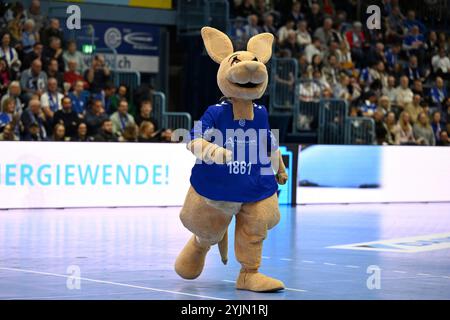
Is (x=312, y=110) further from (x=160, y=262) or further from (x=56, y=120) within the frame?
(x=160, y=262)

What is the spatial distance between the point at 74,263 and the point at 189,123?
36.7ft

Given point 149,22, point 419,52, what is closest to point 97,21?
point 149,22

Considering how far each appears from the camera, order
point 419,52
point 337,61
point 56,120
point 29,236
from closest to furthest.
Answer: point 29,236, point 56,120, point 337,61, point 419,52

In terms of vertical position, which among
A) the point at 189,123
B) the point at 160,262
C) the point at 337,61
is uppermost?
the point at 337,61

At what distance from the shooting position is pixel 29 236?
43.7ft

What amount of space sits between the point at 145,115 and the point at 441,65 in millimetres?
10690

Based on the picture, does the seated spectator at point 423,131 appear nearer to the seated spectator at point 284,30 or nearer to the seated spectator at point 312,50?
the seated spectator at point 312,50

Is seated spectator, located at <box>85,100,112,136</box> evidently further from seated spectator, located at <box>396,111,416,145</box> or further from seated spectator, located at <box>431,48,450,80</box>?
seated spectator, located at <box>431,48,450,80</box>

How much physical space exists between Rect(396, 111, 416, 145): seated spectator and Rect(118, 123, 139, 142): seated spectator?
7231 mm

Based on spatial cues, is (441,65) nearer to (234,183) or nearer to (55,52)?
(55,52)

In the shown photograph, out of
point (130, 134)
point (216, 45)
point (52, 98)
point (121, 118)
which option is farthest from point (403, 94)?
point (216, 45)

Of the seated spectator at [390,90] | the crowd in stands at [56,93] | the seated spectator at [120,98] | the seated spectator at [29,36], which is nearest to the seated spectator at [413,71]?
the seated spectator at [390,90]

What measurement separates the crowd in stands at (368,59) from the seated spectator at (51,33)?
14.7 feet

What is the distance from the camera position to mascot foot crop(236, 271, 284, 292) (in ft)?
28.7
